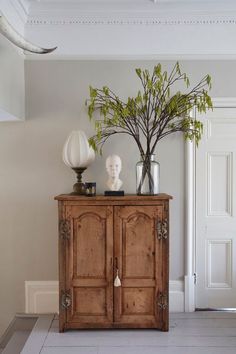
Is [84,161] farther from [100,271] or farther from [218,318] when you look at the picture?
[218,318]

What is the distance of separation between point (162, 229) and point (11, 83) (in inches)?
62.3

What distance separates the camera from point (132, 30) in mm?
2539

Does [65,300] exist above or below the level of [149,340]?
above

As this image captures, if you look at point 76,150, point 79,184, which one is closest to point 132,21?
point 76,150

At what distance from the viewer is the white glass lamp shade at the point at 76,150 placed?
95.7 inches

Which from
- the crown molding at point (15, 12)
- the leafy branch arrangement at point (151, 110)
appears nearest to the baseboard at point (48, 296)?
the leafy branch arrangement at point (151, 110)

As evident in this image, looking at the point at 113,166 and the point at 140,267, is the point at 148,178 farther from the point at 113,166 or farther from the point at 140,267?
the point at 140,267

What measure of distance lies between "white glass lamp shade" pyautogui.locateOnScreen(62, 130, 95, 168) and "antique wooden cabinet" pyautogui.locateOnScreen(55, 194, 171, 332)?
34cm

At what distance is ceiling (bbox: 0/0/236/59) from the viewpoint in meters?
2.45

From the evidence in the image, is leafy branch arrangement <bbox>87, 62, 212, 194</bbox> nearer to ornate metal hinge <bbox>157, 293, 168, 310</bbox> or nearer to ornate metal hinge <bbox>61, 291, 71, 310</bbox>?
ornate metal hinge <bbox>157, 293, 168, 310</bbox>

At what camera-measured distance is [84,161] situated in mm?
2459

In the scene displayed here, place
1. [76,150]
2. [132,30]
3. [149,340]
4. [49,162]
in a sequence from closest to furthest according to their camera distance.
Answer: [149,340], [76,150], [132,30], [49,162]

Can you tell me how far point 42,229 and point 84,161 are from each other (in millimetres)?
726

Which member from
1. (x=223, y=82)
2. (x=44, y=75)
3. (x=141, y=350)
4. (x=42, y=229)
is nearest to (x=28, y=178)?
(x=42, y=229)
